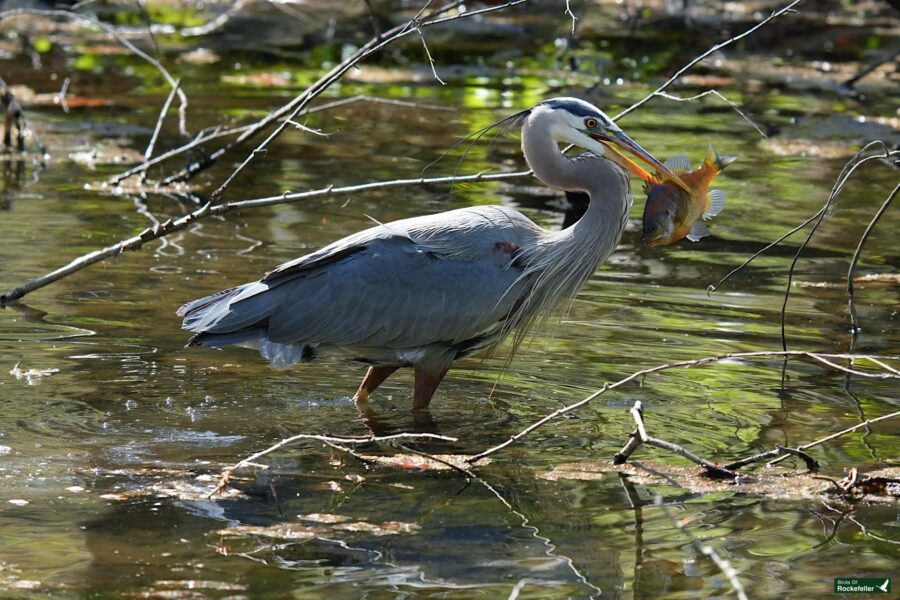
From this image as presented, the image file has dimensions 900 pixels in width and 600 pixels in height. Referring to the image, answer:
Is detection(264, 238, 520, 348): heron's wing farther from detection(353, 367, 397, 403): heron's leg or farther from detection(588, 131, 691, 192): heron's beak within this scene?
detection(588, 131, 691, 192): heron's beak

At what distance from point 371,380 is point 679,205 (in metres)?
1.74

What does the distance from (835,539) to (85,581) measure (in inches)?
101

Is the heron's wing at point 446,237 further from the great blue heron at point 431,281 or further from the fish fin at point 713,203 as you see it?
the fish fin at point 713,203

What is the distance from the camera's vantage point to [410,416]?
267 inches

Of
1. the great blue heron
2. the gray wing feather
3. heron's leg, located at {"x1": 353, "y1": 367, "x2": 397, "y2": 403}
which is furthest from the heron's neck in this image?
heron's leg, located at {"x1": 353, "y1": 367, "x2": 397, "y2": 403}

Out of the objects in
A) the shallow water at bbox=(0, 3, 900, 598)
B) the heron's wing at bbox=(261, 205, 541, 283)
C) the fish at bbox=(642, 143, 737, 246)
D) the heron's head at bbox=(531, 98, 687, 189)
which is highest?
the heron's head at bbox=(531, 98, 687, 189)

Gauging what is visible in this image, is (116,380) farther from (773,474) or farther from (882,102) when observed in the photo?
(882,102)

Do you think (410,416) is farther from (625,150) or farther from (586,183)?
(625,150)

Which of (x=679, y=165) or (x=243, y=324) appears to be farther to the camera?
(x=243, y=324)

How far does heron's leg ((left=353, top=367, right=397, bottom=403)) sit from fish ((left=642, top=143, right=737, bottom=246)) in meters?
1.47

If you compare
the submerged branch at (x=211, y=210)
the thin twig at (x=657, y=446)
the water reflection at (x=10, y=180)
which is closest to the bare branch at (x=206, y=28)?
the water reflection at (x=10, y=180)

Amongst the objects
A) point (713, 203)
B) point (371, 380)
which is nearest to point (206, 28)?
point (371, 380)

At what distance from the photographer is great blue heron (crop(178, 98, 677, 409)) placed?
21.9ft

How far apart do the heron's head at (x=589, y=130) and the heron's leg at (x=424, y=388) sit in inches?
52.4
